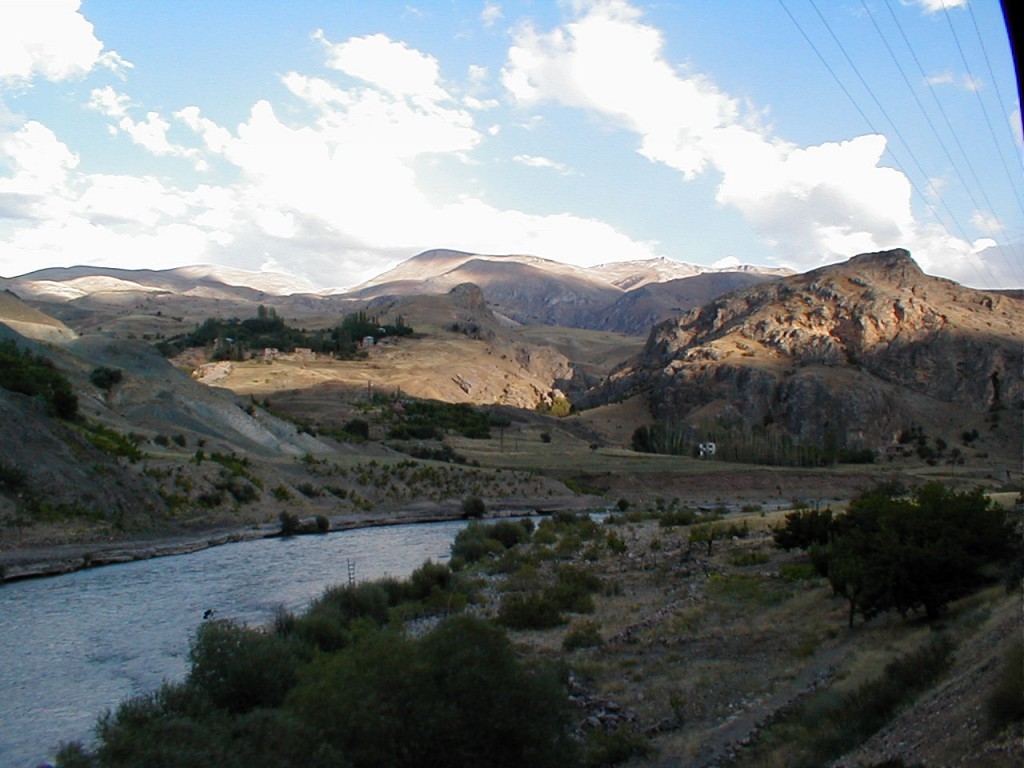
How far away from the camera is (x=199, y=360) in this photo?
137875mm

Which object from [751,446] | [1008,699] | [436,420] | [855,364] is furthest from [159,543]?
[855,364]

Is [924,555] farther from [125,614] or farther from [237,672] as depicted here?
[125,614]

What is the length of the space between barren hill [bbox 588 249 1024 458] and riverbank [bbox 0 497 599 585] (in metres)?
56.3

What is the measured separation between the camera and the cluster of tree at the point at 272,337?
14638cm

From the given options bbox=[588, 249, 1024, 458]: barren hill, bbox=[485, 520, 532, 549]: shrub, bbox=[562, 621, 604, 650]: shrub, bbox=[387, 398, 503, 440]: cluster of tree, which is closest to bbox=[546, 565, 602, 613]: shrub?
bbox=[562, 621, 604, 650]: shrub

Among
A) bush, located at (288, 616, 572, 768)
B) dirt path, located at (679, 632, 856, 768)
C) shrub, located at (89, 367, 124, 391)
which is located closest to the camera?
bush, located at (288, 616, 572, 768)

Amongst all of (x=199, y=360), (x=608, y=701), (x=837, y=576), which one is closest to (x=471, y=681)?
(x=608, y=701)

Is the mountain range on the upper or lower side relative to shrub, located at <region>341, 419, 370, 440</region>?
upper

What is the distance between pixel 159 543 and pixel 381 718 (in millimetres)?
35242

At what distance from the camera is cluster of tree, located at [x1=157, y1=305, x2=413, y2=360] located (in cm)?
14638

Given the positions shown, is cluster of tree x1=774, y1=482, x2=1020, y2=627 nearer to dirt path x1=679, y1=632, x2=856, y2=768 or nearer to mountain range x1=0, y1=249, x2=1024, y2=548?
dirt path x1=679, y1=632, x2=856, y2=768

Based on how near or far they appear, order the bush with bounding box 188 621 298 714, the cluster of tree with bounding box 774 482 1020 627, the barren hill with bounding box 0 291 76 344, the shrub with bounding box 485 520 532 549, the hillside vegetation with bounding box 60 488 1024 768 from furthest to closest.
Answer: the barren hill with bounding box 0 291 76 344 → the shrub with bounding box 485 520 532 549 → the cluster of tree with bounding box 774 482 1020 627 → the bush with bounding box 188 621 298 714 → the hillside vegetation with bounding box 60 488 1024 768

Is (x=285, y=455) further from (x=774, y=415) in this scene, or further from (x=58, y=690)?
(x=774, y=415)

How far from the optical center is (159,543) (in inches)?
1679
